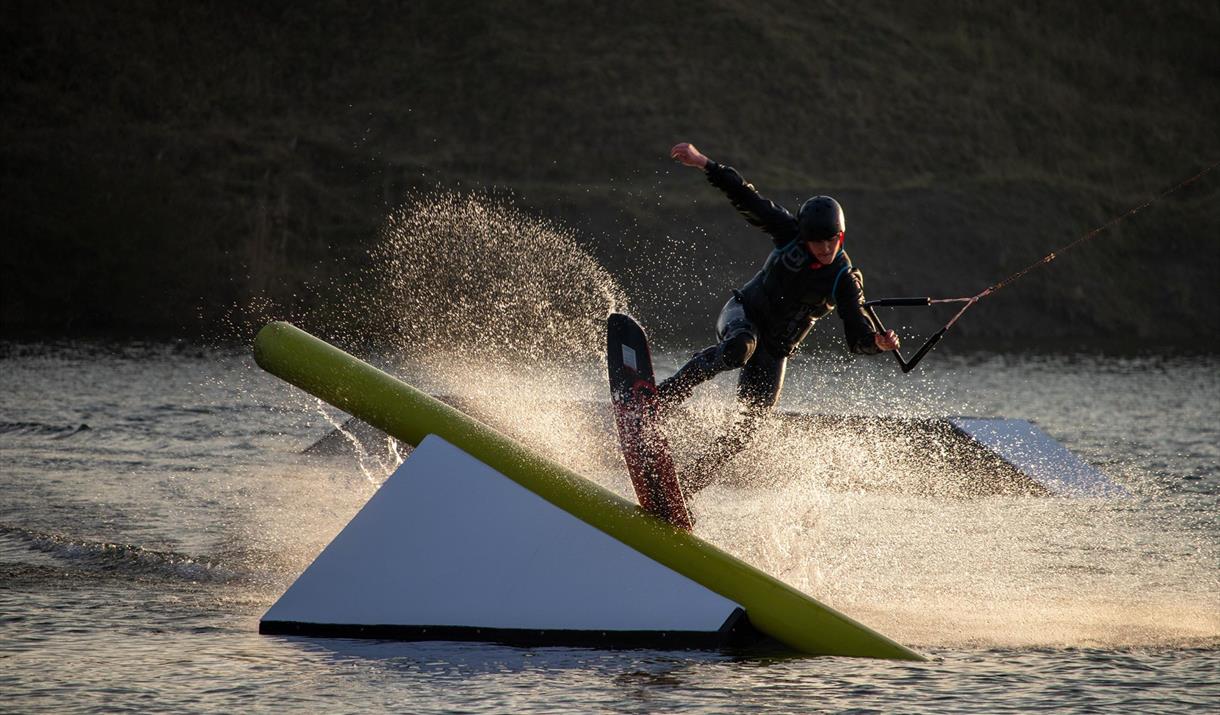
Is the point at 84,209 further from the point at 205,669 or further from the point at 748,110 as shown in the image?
the point at 205,669

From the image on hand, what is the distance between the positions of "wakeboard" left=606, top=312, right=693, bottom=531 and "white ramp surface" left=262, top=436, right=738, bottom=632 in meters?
0.42

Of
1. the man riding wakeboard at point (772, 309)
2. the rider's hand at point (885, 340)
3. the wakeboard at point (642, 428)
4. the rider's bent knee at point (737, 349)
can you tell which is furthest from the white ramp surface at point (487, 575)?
the rider's hand at point (885, 340)

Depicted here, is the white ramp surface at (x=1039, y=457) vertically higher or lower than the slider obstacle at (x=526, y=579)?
higher

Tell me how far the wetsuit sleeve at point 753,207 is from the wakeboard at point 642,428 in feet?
4.10

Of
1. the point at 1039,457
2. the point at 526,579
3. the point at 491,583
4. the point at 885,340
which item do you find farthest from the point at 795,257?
the point at 1039,457

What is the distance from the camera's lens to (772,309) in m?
8.65

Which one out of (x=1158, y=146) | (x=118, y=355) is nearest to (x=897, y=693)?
(x=118, y=355)

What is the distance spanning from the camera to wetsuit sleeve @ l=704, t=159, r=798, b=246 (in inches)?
337

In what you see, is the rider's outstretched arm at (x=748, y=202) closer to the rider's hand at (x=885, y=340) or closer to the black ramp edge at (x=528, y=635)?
the rider's hand at (x=885, y=340)

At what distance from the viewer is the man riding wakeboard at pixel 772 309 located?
329 inches

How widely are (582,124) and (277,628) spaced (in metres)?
50.7

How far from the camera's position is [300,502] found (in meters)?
11.6

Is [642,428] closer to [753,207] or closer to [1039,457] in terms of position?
[753,207]

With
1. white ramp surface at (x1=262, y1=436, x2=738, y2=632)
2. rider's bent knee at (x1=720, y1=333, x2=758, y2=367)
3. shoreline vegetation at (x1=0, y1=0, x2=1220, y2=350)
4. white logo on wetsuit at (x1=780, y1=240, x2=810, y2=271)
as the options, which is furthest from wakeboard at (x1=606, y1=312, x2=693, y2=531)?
shoreline vegetation at (x1=0, y1=0, x2=1220, y2=350)
